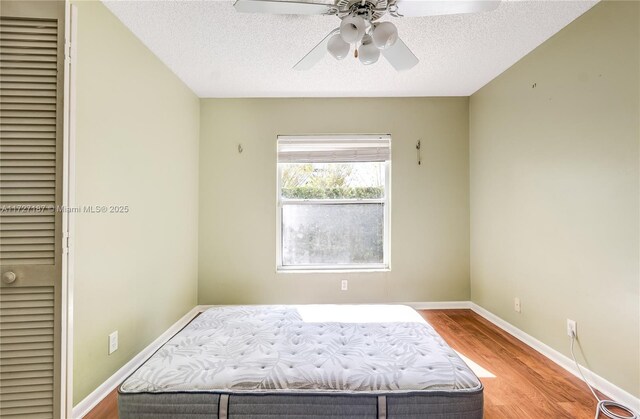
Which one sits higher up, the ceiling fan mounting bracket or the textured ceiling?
the textured ceiling

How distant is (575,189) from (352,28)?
1.87m

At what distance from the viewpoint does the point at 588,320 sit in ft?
6.22

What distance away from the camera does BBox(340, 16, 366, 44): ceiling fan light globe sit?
1425 millimetres

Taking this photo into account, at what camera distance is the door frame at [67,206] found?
44.1 inches

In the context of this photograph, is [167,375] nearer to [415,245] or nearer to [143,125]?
[143,125]

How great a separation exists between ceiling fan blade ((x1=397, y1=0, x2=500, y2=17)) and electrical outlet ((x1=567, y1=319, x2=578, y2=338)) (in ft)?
6.90

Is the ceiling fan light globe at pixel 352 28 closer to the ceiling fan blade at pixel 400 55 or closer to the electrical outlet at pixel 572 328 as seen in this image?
the ceiling fan blade at pixel 400 55

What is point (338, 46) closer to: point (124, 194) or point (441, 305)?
point (124, 194)

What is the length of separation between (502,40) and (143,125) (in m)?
2.83

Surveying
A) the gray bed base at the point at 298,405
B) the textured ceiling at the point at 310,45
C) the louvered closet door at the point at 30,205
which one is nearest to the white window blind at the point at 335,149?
the textured ceiling at the point at 310,45

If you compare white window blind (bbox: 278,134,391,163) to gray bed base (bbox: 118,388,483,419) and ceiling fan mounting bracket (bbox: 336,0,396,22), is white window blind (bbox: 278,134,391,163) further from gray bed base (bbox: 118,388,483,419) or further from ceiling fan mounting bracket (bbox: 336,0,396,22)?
gray bed base (bbox: 118,388,483,419)

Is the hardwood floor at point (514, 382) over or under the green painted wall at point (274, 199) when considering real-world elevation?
under

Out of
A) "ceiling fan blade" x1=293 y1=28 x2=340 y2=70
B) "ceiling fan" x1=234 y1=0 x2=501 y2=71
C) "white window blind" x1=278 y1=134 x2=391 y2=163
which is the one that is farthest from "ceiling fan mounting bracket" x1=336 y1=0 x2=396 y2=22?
"white window blind" x1=278 y1=134 x2=391 y2=163

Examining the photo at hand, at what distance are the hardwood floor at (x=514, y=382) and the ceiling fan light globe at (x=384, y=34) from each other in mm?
2131
